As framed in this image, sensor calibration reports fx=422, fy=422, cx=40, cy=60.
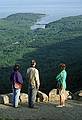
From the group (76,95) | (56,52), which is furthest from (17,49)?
(76,95)

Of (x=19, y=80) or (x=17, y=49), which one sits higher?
(x=17, y=49)

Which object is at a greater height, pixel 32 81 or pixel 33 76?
pixel 33 76

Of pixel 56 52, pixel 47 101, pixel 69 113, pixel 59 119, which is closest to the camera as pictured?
pixel 59 119

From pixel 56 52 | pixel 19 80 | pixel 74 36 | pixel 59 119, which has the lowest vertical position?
pixel 59 119

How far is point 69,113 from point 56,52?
120 meters

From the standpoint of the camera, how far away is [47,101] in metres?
18.0

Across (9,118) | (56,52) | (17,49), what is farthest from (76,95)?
(17,49)

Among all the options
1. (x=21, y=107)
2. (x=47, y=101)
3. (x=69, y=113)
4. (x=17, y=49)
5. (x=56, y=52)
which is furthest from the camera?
(x=17, y=49)

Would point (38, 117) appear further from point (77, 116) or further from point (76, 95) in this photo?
point (76, 95)

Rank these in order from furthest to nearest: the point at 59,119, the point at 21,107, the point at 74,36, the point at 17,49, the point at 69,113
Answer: the point at 74,36
the point at 17,49
the point at 21,107
the point at 69,113
the point at 59,119

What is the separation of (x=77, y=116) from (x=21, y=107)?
8.16 feet

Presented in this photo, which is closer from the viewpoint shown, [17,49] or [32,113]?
[32,113]

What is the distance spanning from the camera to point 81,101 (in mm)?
18047

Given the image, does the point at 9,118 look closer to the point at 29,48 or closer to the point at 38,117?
the point at 38,117
